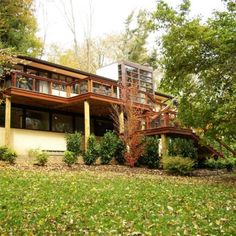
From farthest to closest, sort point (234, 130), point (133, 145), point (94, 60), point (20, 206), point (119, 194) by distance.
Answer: point (94, 60) < point (133, 145) < point (234, 130) < point (119, 194) < point (20, 206)

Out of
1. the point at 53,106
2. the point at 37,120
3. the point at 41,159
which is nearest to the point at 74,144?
the point at 41,159

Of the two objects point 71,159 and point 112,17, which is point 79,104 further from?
point 112,17

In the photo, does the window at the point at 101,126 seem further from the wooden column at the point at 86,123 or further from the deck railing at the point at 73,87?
the wooden column at the point at 86,123

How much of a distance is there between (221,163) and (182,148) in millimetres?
4078

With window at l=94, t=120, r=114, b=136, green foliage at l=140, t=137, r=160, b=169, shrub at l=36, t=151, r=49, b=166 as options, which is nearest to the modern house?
green foliage at l=140, t=137, r=160, b=169

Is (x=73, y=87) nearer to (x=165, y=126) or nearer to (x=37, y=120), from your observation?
(x=37, y=120)

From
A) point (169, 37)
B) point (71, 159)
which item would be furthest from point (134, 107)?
point (169, 37)

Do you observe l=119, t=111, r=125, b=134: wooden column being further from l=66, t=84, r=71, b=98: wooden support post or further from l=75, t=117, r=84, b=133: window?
l=75, t=117, r=84, b=133: window

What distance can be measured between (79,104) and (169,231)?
15842mm

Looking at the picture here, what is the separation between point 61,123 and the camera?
23969mm

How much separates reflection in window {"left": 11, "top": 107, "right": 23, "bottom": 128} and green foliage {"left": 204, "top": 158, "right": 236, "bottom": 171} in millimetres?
11990

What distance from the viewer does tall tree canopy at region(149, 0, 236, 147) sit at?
1371 cm

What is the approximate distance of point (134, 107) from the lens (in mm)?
20859

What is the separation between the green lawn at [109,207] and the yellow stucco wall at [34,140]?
7.45m
